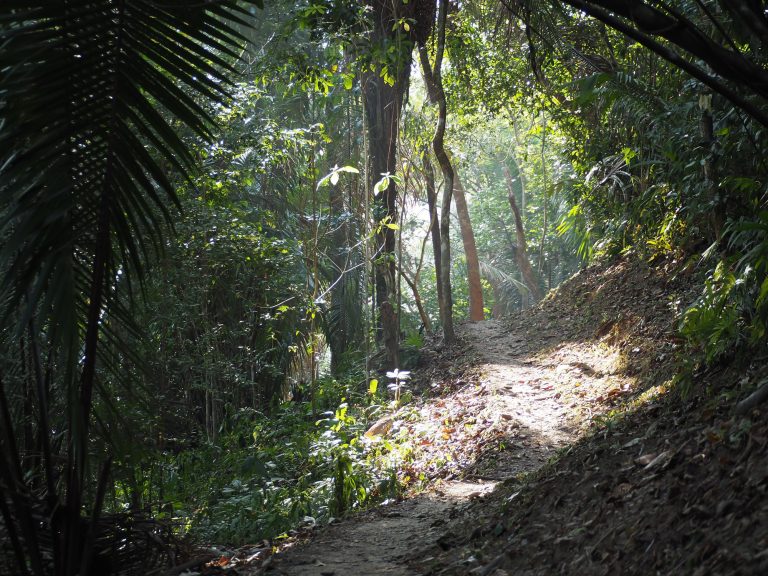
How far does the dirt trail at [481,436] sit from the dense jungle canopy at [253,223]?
73 cm

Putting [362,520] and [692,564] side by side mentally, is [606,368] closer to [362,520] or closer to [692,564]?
[362,520]

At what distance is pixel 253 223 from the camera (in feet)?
36.8

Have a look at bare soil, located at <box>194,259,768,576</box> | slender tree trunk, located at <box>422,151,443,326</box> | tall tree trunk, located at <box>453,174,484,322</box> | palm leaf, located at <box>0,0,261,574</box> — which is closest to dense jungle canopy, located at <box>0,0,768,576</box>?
palm leaf, located at <box>0,0,261,574</box>

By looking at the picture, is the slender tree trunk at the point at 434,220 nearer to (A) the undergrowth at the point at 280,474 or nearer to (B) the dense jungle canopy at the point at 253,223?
(B) the dense jungle canopy at the point at 253,223

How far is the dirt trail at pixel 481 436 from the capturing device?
14.8ft

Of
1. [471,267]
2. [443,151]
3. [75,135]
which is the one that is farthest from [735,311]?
[471,267]

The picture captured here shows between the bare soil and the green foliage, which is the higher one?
the green foliage

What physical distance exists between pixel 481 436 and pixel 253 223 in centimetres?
542

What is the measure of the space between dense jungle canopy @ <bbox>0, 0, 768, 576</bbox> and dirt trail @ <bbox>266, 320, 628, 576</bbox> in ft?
2.39

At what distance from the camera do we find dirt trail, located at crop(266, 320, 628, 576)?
450 cm

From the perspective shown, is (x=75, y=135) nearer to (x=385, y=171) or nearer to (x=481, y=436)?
(x=481, y=436)

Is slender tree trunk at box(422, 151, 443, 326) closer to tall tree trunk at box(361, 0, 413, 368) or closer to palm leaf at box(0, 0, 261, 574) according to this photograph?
tall tree trunk at box(361, 0, 413, 368)

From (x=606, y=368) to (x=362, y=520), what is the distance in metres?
4.09

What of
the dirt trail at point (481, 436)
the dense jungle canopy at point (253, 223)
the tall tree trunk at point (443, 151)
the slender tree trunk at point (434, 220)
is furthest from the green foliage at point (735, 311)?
the slender tree trunk at point (434, 220)
